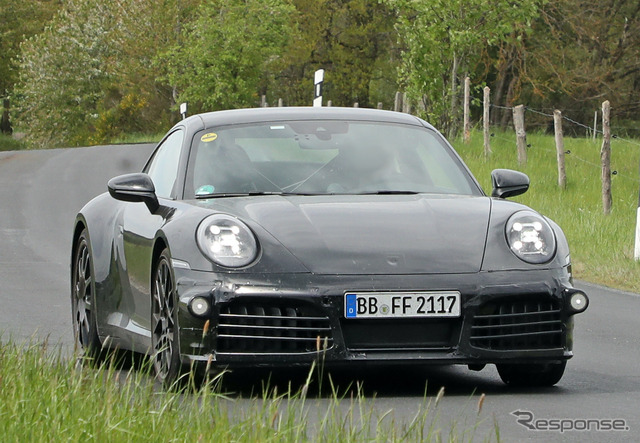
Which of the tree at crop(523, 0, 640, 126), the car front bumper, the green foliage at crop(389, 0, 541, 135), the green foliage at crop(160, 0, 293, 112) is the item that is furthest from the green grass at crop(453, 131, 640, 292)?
the green foliage at crop(160, 0, 293, 112)

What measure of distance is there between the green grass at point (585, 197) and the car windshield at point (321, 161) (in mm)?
5847

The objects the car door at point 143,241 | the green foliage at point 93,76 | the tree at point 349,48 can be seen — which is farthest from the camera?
the tree at point 349,48

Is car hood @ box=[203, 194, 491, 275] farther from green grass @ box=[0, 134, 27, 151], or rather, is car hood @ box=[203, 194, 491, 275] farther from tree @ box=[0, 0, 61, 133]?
tree @ box=[0, 0, 61, 133]

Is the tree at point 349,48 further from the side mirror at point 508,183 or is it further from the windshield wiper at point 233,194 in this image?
the windshield wiper at point 233,194

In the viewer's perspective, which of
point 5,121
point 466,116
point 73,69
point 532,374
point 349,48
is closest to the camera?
point 532,374

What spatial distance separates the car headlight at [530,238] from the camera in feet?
22.6

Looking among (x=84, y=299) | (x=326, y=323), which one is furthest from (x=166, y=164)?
(x=326, y=323)

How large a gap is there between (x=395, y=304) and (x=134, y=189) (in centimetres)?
161

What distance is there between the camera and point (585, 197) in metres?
22.4

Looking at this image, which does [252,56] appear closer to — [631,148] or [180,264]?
[631,148]

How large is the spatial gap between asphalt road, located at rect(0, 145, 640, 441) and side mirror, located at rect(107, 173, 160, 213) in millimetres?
806

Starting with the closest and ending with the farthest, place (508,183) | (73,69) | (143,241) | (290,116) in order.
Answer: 1. (143,241)
2. (508,183)
3. (290,116)
4. (73,69)

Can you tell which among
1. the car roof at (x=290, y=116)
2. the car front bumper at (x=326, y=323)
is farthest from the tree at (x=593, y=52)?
the car front bumper at (x=326, y=323)

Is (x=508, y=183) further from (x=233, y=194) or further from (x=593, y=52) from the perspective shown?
(x=593, y=52)
